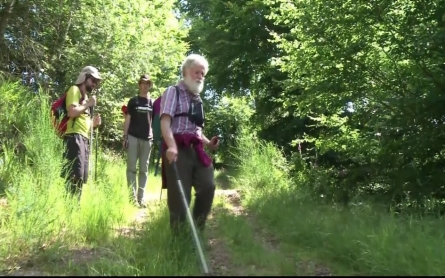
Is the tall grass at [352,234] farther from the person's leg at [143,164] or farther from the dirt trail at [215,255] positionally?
the person's leg at [143,164]

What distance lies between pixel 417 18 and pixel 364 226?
11.6 ft

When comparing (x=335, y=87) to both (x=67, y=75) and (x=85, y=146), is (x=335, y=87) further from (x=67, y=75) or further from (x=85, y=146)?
(x=67, y=75)

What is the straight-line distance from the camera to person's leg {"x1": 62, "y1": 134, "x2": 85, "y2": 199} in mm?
5379

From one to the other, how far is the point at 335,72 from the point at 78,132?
158 inches

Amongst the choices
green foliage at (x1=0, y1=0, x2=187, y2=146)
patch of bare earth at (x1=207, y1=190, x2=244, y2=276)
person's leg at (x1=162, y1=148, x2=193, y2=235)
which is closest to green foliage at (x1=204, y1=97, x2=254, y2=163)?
green foliage at (x1=0, y1=0, x2=187, y2=146)

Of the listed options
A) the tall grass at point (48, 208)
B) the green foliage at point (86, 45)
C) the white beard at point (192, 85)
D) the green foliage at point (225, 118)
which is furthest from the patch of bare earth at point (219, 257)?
the green foliage at point (225, 118)

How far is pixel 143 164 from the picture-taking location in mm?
7152

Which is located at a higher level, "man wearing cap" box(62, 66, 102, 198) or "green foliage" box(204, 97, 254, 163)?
"green foliage" box(204, 97, 254, 163)

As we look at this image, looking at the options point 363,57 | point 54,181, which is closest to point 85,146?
point 54,181

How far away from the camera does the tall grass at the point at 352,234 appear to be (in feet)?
12.0

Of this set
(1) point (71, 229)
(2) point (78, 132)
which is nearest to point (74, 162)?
(2) point (78, 132)

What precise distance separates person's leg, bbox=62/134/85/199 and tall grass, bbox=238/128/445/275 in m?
2.28

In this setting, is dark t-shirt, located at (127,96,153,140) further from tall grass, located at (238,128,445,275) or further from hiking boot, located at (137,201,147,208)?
tall grass, located at (238,128,445,275)

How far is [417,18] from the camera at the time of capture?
671cm
